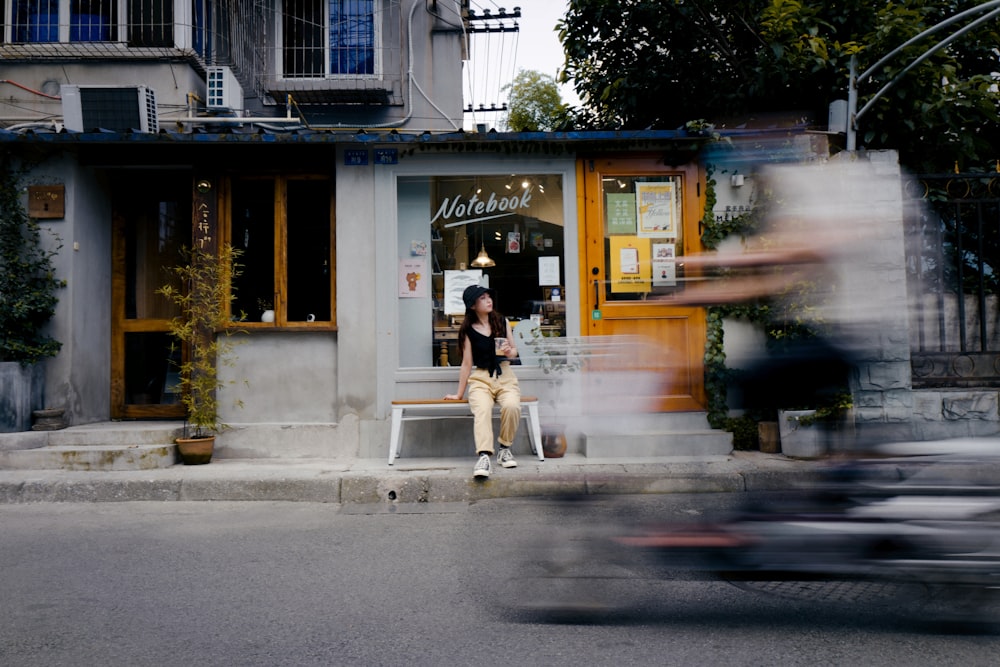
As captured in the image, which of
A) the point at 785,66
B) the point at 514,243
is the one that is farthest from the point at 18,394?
the point at 785,66

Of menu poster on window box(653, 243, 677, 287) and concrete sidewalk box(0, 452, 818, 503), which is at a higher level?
menu poster on window box(653, 243, 677, 287)

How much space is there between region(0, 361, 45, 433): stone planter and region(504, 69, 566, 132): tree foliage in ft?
79.6

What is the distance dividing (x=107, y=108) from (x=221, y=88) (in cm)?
196

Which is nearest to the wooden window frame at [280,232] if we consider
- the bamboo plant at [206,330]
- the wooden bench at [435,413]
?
the bamboo plant at [206,330]

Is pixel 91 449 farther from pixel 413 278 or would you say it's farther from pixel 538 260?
pixel 538 260

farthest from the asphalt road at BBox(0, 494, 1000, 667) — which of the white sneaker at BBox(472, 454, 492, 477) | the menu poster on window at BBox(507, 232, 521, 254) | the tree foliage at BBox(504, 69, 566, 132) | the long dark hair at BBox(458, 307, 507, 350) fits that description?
the tree foliage at BBox(504, 69, 566, 132)

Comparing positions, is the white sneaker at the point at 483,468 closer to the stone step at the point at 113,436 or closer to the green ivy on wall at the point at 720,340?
the green ivy on wall at the point at 720,340

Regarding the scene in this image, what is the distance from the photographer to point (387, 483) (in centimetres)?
663

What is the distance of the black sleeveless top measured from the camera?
23.5ft

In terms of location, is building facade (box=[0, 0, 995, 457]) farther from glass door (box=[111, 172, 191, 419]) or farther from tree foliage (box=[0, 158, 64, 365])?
tree foliage (box=[0, 158, 64, 365])

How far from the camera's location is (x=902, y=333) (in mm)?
7488

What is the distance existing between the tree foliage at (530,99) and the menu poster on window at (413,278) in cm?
2230

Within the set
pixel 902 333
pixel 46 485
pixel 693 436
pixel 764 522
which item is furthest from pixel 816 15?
pixel 46 485

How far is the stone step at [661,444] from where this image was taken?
7.44 metres
